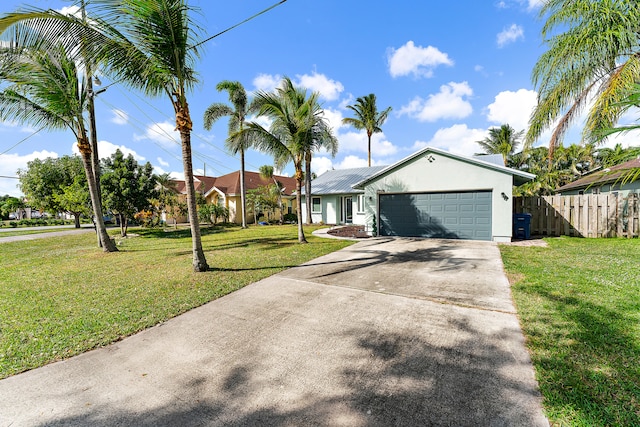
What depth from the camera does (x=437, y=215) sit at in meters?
12.0

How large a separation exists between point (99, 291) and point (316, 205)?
53.9 ft

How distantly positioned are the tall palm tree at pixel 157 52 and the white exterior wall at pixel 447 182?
9.35 meters

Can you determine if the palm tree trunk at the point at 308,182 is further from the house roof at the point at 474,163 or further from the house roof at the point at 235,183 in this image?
the house roof at the point at 235,183

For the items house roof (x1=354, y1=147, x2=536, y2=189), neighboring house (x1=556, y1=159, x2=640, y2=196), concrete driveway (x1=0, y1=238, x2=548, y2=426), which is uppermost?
house roof (x1=354, y1=147, x2=536, y2=189)

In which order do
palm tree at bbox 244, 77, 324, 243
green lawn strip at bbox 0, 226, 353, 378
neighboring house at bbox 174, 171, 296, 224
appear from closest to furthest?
green lawn strip at bbox 0, 226, 353, 378 → palm tree at bbox 244, 77, 324, 243 → neighboring house at bbox 174, 171, 296, 224

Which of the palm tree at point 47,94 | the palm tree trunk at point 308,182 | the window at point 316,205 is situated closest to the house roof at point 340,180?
the window at point 316,205

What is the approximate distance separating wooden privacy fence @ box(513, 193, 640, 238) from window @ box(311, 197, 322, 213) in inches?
507

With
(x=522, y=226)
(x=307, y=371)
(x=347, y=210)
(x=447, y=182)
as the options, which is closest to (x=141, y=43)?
(x=307, y=371)

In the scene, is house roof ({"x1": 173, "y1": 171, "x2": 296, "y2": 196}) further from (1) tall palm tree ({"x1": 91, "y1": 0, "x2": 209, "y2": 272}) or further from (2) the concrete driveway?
(2) the concrete driveway

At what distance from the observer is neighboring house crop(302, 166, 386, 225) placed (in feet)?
62.7

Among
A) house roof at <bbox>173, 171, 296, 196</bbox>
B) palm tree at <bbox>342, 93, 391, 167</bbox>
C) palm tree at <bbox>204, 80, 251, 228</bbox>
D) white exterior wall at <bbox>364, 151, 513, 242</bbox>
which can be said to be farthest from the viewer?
house roof at <bbox>173, 171, 296, 196</bbox>

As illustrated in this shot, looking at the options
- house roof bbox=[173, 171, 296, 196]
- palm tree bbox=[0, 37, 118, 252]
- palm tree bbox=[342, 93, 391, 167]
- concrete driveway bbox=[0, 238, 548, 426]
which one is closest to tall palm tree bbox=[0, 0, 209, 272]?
palm tree bbox=[0, 37, 118, 252]

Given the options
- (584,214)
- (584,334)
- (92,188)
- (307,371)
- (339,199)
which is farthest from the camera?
(339,199)

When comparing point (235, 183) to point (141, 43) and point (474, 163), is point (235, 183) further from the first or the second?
point (474, 163)
